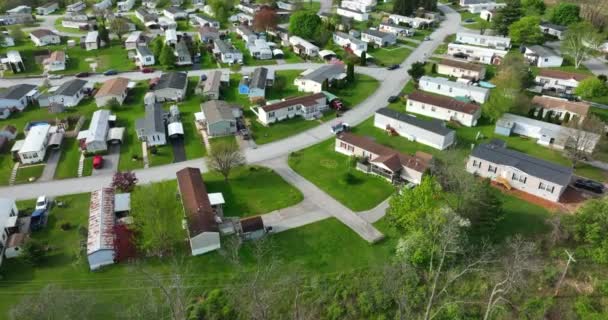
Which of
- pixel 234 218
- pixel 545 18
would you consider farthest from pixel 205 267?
pixel 545 18

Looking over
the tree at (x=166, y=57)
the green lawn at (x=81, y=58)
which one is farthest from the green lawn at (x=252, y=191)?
the green lawn at (x=81, y=58)

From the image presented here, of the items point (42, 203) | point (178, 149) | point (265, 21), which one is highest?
point (265, 21)

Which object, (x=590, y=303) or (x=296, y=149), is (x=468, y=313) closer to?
(x=590, y=303)

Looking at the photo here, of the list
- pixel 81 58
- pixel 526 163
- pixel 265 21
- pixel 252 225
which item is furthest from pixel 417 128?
pixel 81 58

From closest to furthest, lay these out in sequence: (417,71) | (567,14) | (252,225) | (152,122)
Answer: (252,225), (152,122), (417,71), (567,14)

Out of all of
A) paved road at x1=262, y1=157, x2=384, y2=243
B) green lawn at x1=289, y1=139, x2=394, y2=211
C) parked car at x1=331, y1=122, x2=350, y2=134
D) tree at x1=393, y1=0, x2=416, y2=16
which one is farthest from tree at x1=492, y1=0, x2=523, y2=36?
paved road at x1=262, y1=157, x2=384, y2=243

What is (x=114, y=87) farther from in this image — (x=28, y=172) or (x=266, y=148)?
(x=266, y=148)

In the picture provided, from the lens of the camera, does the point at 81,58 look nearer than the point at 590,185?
No

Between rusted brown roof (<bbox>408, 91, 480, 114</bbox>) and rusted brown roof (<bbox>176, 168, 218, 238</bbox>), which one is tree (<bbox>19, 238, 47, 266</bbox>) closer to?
rusted brown roof (<bbox>176, 168, 218, 238</bbox>)
